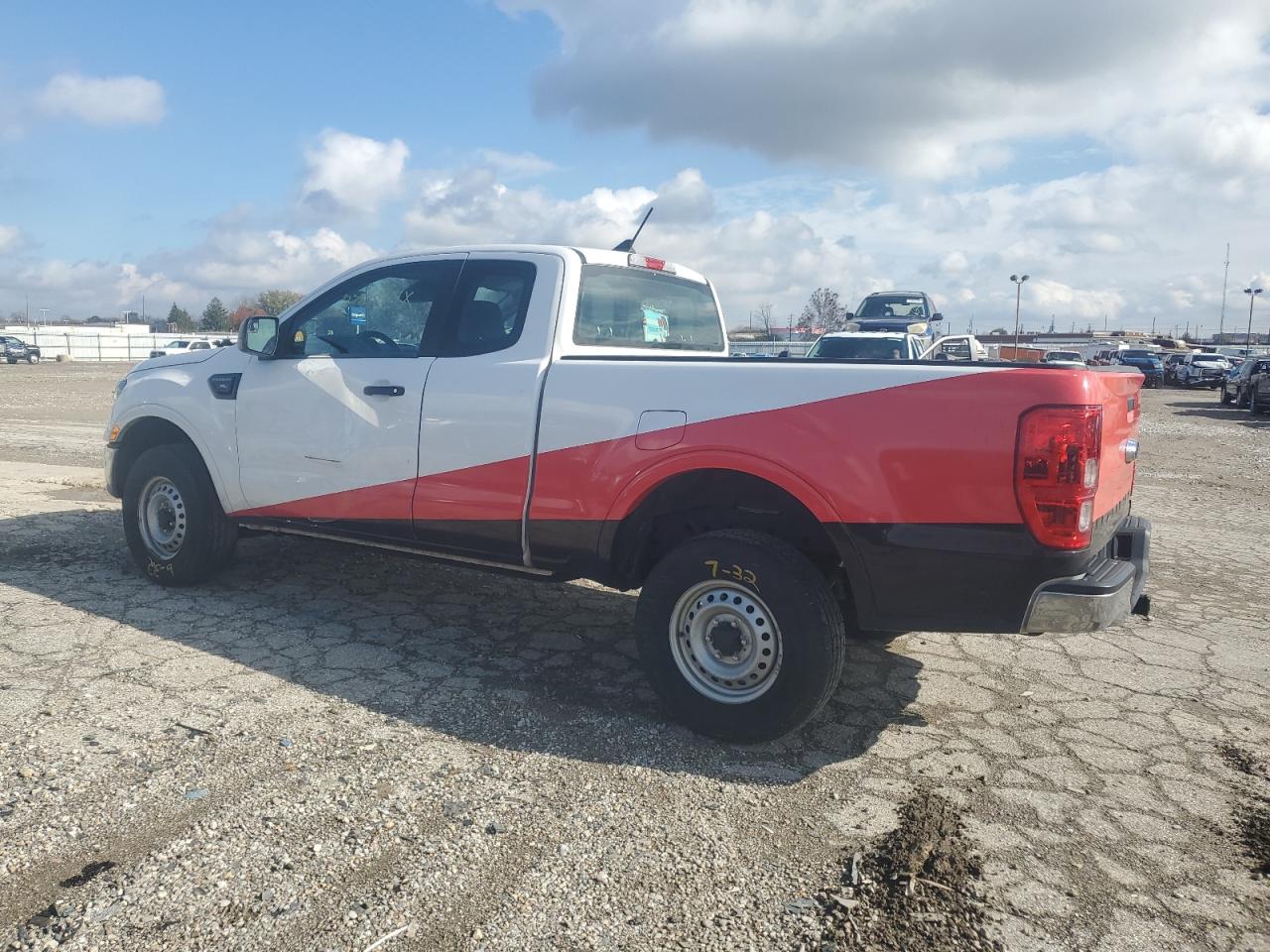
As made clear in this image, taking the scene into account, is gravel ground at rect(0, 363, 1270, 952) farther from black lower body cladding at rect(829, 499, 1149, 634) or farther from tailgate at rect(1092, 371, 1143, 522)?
tailgate at rect(1092, 371, 1143, 522)

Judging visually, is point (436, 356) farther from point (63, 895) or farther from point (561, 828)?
point (63, 895)

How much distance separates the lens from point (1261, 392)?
24.0 m

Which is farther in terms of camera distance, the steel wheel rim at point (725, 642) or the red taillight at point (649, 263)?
the red taillight at point (649, 263)

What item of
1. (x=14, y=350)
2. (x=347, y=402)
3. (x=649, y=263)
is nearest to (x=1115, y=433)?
(x=649, y=263)

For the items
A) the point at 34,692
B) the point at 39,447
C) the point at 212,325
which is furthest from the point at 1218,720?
the point at 212,325

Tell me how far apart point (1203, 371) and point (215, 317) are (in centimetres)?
8189

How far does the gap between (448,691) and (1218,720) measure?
335 cm

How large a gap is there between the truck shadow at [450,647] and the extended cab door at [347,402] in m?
0.63

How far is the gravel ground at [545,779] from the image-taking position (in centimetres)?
257

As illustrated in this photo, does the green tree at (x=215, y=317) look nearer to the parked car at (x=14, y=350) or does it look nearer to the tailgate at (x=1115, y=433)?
the parked car at (x=14, y=350)

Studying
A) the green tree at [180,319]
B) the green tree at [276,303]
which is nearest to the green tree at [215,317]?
the green tree at [180,319]

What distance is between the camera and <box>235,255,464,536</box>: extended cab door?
4539 millimetres

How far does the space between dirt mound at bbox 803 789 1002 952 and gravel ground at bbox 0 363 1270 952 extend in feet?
0.07

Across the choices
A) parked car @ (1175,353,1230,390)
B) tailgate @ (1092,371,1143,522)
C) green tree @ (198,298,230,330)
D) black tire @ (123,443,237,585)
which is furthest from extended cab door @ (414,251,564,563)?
green tree @ (198,298,230,330)
